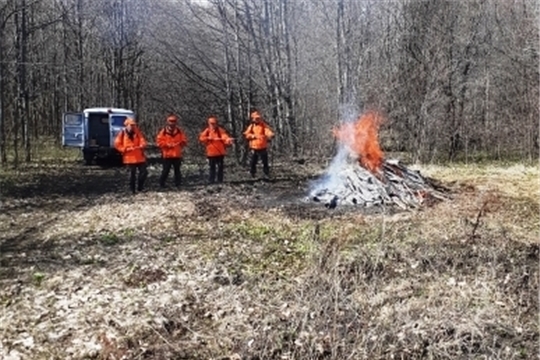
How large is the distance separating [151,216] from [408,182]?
6251mm

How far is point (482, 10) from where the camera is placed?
102 feet

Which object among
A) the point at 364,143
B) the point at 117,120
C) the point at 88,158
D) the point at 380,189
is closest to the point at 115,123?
the point at 117,120

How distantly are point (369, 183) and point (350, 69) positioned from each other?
15541 mm

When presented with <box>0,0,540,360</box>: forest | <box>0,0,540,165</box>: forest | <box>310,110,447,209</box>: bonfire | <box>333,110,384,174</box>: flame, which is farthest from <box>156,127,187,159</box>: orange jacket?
<box>0,0,540,165</box>: forest

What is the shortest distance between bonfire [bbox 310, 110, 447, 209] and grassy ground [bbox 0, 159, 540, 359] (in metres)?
0.80

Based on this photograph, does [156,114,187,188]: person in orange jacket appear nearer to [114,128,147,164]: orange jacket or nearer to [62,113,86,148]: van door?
[114,128,147,164]: orange jacket

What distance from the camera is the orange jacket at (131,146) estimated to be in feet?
50.8

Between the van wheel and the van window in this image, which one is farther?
the van window

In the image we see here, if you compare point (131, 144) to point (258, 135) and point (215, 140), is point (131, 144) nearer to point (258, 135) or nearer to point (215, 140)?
point (215, 140)

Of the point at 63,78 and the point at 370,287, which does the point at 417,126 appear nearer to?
the point at 370,287

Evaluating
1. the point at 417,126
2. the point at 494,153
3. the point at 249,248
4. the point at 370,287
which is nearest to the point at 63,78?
the point at 417,126

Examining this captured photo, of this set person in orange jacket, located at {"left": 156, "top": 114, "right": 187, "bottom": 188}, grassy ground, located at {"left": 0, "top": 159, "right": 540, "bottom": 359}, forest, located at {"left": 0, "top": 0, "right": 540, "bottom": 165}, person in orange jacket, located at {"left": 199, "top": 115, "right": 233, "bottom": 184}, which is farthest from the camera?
forest, located at {"left": 0, "top": 0, "right": 540, "bottom": 165}

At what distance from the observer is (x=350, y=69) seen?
96.4 feet

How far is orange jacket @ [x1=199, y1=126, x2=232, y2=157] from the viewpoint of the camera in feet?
55.1
